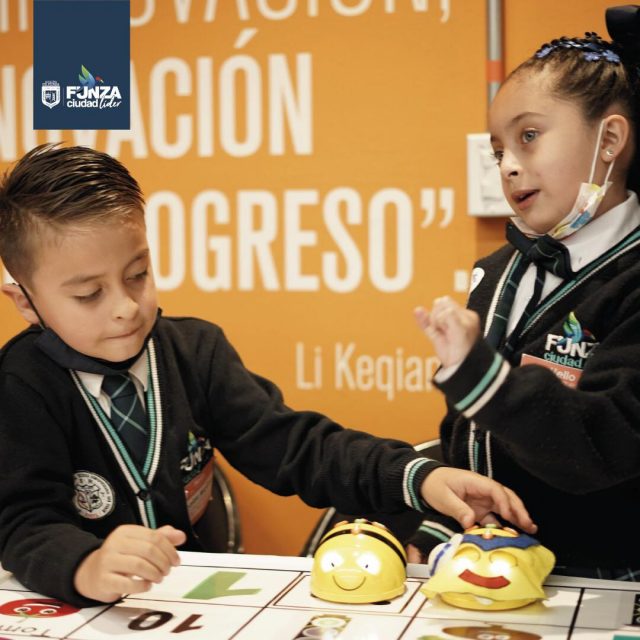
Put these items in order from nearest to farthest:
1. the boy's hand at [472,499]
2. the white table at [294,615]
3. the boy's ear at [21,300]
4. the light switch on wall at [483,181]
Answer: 1. the white table at [294,615]
2. the boy's hand at [472,499]
3. the boy's ear at [21,300]
4. the light switch on wall at [483,181]

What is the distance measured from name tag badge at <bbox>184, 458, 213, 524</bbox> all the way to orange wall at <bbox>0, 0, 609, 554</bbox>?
2.06 feet

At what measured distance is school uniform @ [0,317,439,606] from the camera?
126 centimetres

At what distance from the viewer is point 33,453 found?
131 cm

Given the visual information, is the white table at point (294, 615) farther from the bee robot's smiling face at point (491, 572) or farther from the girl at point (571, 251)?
the girl at point (571, 251)

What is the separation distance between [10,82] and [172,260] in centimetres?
52

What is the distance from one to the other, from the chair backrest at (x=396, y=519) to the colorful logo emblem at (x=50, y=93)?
92cm

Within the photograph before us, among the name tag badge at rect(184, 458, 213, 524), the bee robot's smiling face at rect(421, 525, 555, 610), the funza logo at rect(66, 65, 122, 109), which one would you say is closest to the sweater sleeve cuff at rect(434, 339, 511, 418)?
the bee robot's smiling face at rect(421, 525, 555, 610)

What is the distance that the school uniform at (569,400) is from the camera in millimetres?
1048

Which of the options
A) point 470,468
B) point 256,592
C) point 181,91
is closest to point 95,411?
point 256,592

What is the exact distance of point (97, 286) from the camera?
134 cm

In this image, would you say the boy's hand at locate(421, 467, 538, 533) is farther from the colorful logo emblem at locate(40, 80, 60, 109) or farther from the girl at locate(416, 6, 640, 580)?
the colorful logo emblem at locate(40, 80, 60, 109)

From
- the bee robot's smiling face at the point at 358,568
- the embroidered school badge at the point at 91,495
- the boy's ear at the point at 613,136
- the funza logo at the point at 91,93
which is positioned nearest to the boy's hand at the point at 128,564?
the bee robot's smiling face at the point at 358,568

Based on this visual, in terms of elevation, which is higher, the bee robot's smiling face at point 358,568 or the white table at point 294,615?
the bee robot's smiling face at point 358,568

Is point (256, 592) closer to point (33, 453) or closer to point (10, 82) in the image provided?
point (33, 453)
